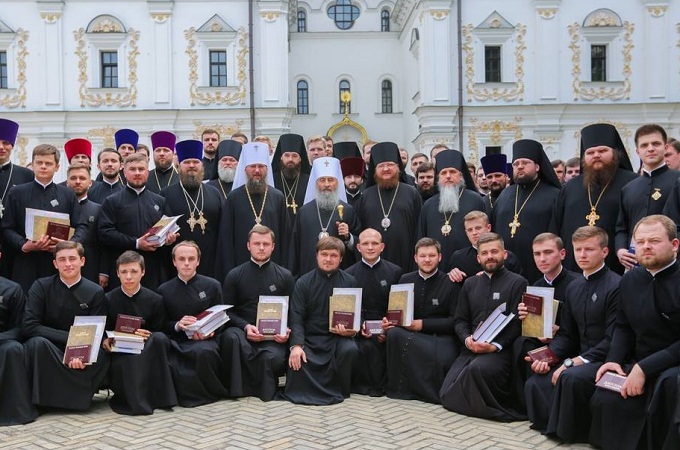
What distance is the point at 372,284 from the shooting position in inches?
294

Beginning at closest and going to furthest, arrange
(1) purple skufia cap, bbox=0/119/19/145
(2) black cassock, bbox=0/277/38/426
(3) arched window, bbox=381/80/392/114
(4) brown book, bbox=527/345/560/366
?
(4) brown book, bbox=527/345/560/366, (2) black cassock, bbox=0/277/38/426, (1) purple skufia cap, bbox=0/119/19/145, (3) arched window, bbox=381/80/392/114

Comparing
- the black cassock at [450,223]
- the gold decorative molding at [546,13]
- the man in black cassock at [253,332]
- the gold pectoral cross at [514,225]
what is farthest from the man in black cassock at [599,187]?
the gold decorative molding at [546,13]

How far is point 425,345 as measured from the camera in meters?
6.95

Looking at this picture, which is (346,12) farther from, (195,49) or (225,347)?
(225,347)

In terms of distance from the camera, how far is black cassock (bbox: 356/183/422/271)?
8273 millimetres

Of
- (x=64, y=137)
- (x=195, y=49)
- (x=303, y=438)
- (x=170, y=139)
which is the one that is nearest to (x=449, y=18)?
(x=195, y=49)

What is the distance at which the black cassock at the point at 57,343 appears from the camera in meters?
6.21

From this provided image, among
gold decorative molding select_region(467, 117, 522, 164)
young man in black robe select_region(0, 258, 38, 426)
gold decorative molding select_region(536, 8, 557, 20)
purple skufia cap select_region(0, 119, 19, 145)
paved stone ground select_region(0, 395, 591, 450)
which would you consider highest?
gold decorative molding select_region(536, 8, 557, 20)

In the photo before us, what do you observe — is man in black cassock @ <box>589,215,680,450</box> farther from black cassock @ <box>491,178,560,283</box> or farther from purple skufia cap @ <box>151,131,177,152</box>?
purple skufia cap @ <box>151,131,177,152</box>

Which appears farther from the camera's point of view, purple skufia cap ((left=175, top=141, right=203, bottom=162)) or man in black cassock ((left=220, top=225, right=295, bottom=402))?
purple skufia cap ((left=175, top=141, right=203, bottom=162))

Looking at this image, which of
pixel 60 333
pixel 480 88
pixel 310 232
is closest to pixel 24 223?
pixel 60 333

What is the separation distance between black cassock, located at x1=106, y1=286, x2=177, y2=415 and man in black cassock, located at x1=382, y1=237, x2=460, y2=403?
2.11 meters

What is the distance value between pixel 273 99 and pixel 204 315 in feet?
63.4

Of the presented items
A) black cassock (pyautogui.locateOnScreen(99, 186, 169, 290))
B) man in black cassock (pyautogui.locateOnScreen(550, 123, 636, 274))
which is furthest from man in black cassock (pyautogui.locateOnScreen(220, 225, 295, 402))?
man in black cassock (pyautogui.locateOnScreen(550, 123, 636, 274))
